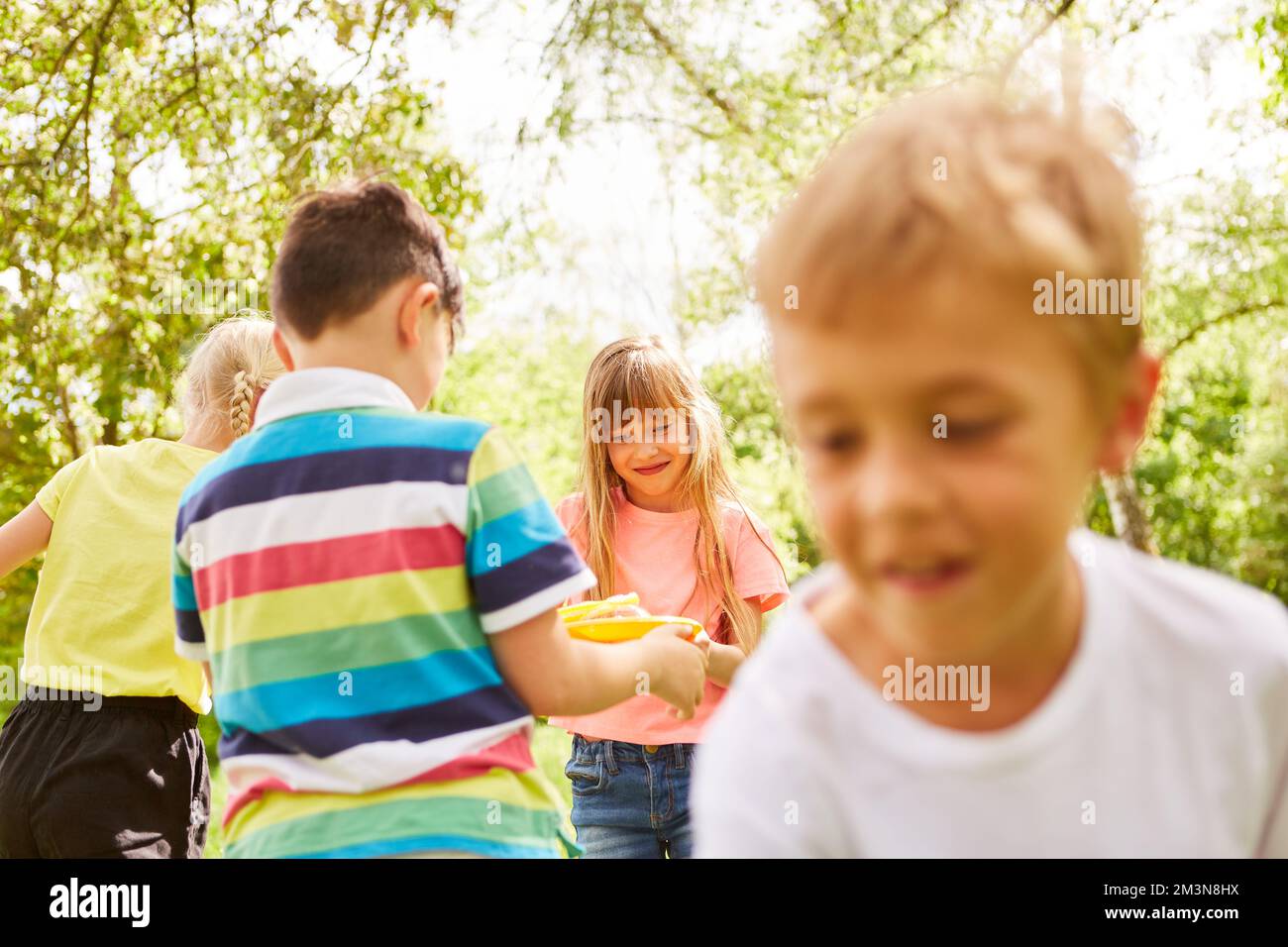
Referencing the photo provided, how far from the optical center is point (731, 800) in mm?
1197

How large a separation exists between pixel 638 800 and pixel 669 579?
691 millimetres

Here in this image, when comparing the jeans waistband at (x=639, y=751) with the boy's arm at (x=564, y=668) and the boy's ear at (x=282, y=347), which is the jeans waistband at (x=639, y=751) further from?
the boy's ear at (x=282, y=347)

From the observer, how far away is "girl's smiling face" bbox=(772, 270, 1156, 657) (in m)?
1.07

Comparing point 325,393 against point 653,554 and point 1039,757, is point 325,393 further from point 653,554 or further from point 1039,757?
point 653,554

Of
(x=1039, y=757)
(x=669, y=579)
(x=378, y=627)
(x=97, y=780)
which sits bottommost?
(x=97, y=780)

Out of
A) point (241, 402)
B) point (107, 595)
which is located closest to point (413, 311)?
point (241, 402)

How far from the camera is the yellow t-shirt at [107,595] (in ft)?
11.9

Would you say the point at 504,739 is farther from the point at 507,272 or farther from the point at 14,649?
the point at 507,272

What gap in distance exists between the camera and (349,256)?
7.75 feet

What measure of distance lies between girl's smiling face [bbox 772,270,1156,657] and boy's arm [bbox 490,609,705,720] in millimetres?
1097

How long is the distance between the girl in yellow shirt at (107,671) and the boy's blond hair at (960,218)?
2910mm

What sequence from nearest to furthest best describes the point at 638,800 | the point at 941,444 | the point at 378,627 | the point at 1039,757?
the point at 941,444 → the point at 1039,757 → the point at 378,627 → the point at 638,800

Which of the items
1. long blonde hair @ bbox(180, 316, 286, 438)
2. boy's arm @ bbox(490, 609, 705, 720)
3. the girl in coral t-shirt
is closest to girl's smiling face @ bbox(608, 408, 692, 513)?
the girl in coral t-shirt
